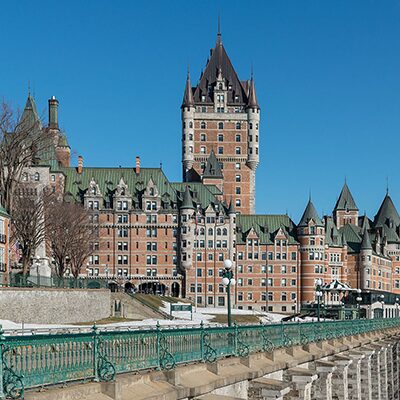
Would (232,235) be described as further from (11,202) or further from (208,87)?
(11,202)

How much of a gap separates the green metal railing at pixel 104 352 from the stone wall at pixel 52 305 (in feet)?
98.7

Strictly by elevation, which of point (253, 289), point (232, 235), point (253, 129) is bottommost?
point (253, 289)

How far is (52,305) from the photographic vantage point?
58.9m

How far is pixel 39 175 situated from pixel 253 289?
4423 centimetres

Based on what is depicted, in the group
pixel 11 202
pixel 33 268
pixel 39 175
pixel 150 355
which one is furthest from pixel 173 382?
pixel 39 175

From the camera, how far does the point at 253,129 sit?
156875 millimetres

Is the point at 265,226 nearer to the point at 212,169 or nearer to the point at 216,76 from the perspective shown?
the point at 212,169

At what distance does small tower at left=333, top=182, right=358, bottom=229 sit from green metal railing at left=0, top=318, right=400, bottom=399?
489 ft

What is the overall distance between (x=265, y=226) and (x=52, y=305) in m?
88.2

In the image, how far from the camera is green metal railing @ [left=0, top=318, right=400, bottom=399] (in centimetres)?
1355

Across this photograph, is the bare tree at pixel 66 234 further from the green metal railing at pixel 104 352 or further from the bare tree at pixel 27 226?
the green metal railing at pixel 104 352

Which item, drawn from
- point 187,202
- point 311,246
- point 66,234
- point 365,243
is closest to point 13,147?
point 66,234

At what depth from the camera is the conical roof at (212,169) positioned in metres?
150

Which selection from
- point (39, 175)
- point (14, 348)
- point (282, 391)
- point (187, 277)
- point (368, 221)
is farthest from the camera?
point (368, 221)
